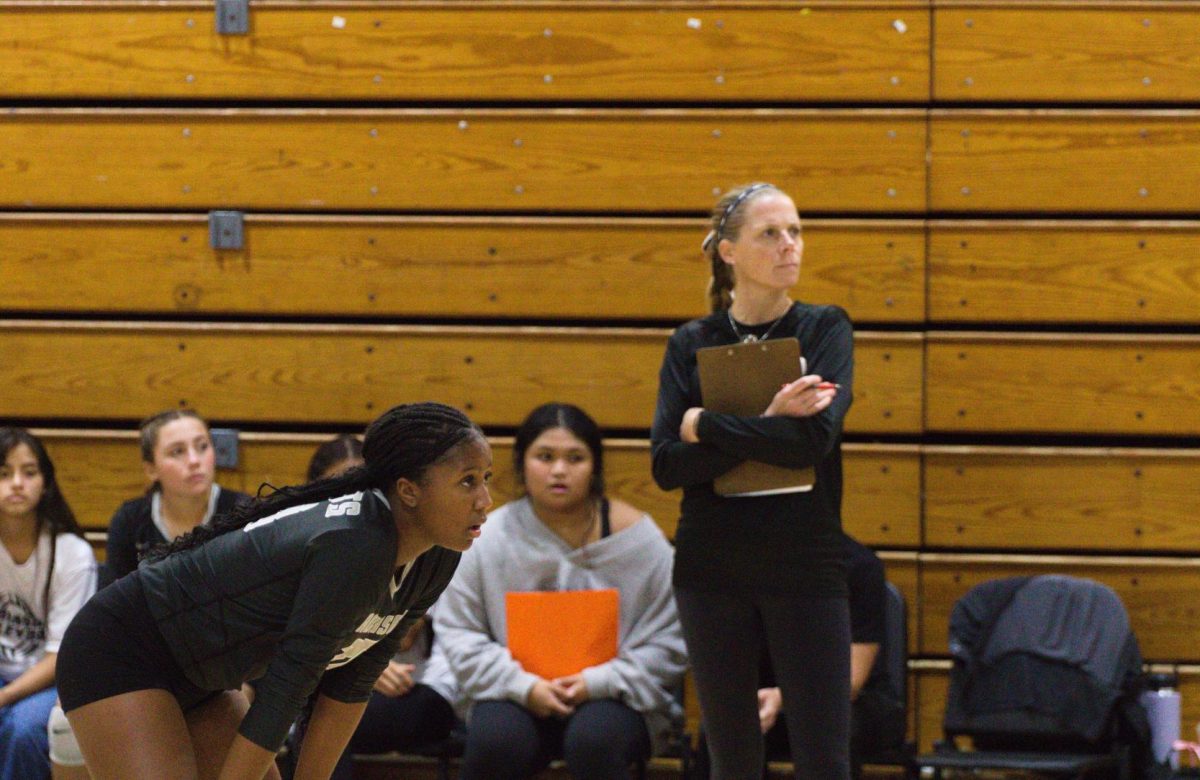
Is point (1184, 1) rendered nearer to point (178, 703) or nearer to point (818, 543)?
point (818, 543)

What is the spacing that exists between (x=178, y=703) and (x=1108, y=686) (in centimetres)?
289

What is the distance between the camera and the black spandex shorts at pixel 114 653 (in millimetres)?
2602

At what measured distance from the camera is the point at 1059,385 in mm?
4875

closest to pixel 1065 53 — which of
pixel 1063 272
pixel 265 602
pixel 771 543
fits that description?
pixel 1063 272

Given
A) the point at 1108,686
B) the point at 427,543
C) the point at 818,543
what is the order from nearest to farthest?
the point at 427,543 → the point at 818,543 → the point at 1108,686

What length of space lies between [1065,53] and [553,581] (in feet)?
8.26

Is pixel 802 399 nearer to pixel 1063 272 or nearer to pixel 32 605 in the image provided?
pixel 1063 272

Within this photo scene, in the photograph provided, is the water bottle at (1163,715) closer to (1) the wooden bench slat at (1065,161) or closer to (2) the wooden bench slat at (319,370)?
(2) the wooden bench slat at (319,370)

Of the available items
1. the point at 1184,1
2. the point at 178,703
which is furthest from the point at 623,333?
the point at 178,703

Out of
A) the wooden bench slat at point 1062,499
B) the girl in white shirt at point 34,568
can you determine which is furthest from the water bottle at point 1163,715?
the girl in white shirt at point 34,568

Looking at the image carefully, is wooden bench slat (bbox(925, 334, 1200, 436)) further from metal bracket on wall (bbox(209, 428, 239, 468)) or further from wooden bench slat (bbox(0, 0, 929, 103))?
metal bracket on wall (bbox(209, 428, 239, 468))

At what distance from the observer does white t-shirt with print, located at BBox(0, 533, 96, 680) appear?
4371 mm

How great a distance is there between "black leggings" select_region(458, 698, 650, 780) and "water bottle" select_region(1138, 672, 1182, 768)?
5.37ft

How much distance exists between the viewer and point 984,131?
192 inches
